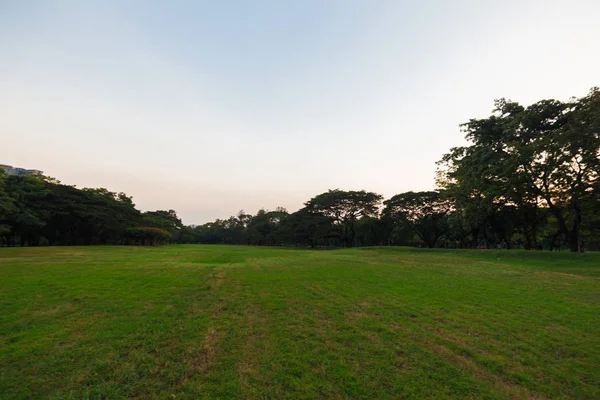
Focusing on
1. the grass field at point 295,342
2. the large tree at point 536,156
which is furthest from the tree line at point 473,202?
the grass field at point 295,342

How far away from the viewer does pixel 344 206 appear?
5572 centimetres

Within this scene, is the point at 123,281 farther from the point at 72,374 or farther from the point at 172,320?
the point at 72,374

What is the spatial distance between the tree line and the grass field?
17772 mm

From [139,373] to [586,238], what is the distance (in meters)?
65.0

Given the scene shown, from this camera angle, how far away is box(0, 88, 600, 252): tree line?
72.4ft

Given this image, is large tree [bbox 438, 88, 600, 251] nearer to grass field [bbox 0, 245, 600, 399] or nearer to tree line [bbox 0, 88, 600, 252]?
tree line [bbox 0, 88, 600, 252]

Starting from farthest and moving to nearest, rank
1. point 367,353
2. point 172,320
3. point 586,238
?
point 586,238 < point 172,320 < point 367,353

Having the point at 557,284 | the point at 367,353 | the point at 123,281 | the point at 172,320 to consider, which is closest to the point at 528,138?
the point at 557,284

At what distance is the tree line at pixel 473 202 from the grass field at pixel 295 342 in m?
17.8

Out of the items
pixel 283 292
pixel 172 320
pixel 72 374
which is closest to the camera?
pixel 72 374

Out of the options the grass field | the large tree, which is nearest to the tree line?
the large tree

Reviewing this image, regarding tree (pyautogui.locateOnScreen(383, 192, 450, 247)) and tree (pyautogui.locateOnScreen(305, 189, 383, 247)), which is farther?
tree (pyautogui.locateOnScreen(305, 189, 383, 247))

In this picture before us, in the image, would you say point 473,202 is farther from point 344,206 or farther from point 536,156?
point 344,206

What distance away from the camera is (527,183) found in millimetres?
24516
